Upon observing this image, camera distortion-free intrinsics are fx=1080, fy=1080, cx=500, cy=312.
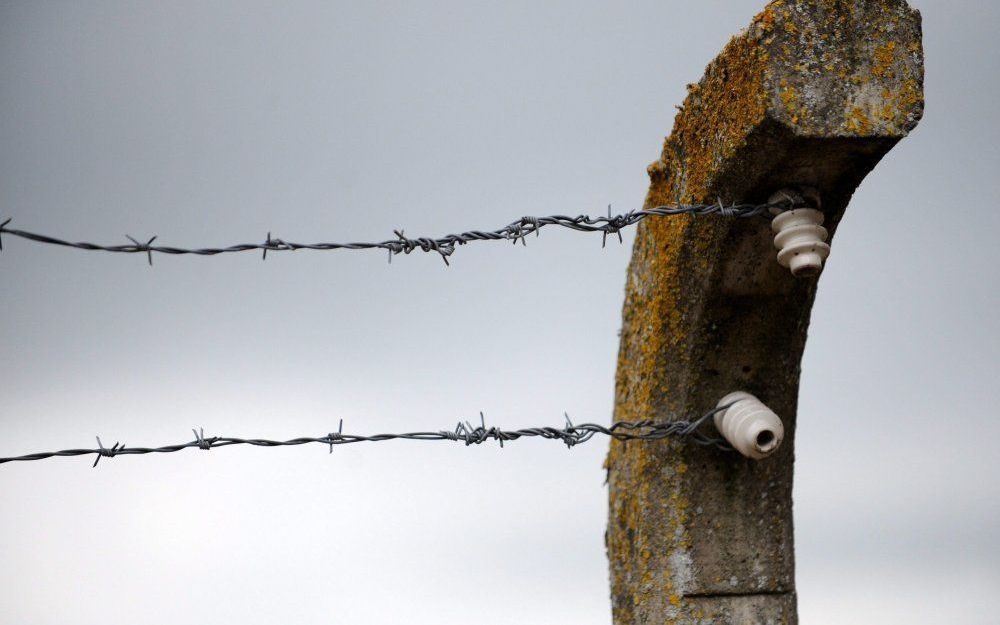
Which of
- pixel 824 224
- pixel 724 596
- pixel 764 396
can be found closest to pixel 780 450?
pixel 764 396

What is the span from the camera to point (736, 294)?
12.7ft

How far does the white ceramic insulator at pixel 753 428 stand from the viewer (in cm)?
374

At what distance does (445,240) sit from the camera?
3.47 m

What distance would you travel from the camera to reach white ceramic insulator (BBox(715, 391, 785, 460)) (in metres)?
3.74

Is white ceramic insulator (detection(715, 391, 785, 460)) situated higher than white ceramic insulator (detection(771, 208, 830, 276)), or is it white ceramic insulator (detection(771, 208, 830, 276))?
white ceramic insulator (detection(771, 208, 830, 276))

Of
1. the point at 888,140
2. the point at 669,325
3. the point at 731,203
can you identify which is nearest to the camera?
the point at 888,140

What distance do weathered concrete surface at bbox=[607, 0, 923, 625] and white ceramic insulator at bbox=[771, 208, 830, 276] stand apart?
0.12 m

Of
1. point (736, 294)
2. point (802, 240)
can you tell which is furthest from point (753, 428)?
point (802, 240)

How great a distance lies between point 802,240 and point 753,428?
27.6 inches

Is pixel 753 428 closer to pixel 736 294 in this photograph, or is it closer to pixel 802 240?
pixel 736 294

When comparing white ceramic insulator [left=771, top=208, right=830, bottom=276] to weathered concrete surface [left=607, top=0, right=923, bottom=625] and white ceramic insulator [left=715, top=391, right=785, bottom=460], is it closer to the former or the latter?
weathered concrete surface [left=607, top=0, right=923, bottom=625]

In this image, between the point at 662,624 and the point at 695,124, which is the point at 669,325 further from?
the point at 662,624

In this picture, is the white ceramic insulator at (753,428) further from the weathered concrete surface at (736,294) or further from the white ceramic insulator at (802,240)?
the white ceramic insulator at (802,240)

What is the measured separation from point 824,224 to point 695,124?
55 centimetres
